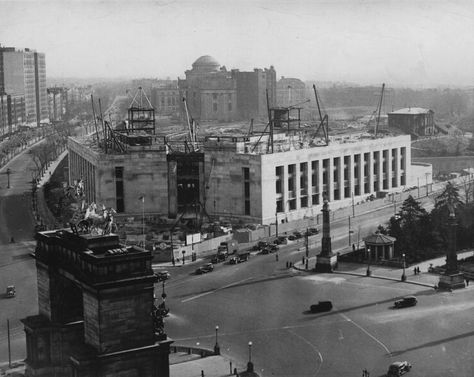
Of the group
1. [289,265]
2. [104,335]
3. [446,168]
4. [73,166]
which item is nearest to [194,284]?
[289,265]

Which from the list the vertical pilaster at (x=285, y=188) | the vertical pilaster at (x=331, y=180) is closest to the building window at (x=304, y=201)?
the vertical pilaster at (x=285, y=188)

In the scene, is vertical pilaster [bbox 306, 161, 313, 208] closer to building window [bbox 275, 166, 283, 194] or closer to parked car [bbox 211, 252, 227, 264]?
building window [bbox 275, 166, 283, 194]

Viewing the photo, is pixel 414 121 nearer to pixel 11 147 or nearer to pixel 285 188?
pixel 11 147

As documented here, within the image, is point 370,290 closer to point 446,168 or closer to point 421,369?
point 421,369

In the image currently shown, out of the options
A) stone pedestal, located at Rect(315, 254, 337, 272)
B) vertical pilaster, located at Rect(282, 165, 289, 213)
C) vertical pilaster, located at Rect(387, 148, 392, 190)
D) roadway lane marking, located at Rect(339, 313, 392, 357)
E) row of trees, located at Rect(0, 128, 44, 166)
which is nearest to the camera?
roadway lane marking, located at Rect(339, 313, 392, 357)

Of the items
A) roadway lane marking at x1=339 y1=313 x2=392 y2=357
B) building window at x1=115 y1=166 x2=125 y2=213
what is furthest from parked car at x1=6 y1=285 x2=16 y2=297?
building window at x1=115 y1=166 x2=125 y2=213

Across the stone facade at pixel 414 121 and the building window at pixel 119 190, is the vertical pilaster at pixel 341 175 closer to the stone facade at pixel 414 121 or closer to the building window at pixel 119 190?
the building window at pixel 119 190
